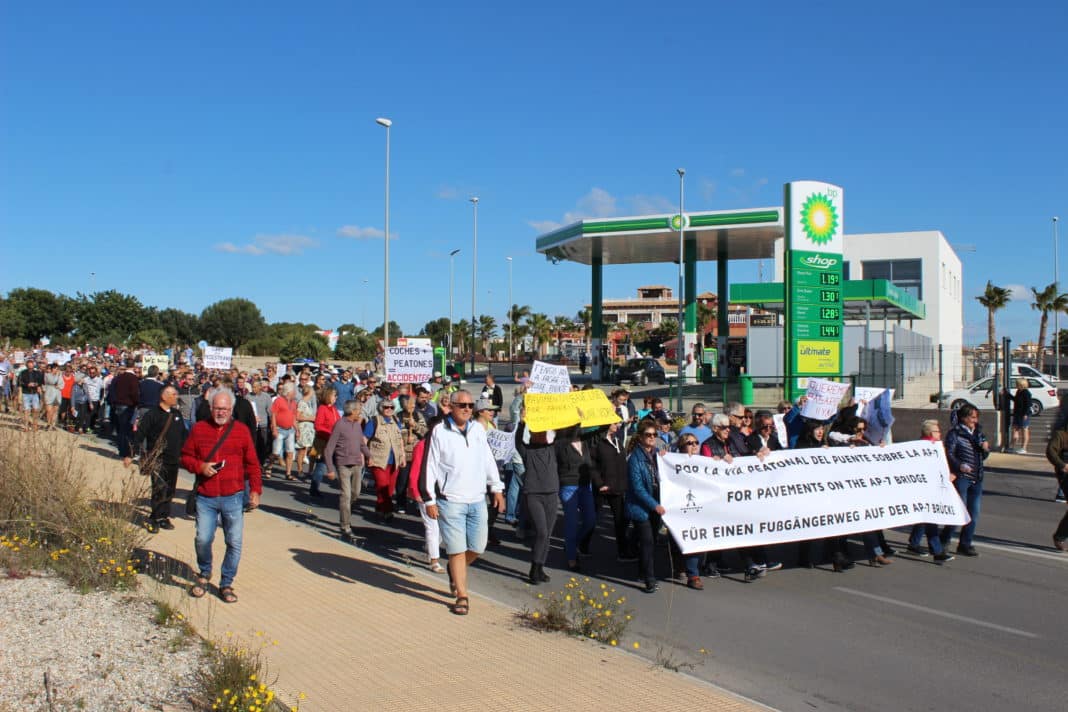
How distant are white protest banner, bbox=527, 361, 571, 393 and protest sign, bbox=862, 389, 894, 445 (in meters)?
4.07

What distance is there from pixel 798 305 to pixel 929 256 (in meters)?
40.4

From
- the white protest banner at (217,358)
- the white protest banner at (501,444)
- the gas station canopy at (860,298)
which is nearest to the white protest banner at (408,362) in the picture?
the white protest banner at (501,444)

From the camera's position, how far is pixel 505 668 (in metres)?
5.65

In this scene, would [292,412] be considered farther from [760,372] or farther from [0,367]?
[760,372]

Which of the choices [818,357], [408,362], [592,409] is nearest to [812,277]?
[818,357]

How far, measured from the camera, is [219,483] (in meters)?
6.97

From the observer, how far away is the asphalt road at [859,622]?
567cm

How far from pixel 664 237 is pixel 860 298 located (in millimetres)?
10489

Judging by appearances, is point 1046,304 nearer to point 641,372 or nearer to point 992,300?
point 992,300

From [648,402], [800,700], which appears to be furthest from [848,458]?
[800,700]

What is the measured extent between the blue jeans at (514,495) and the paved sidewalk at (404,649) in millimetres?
1942

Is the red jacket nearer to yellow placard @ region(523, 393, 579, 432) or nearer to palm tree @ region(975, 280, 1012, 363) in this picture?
yellow placard @ region(523, 393, 579, 432)

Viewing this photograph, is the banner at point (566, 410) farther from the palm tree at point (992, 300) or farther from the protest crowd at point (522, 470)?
the palm tree at point (992, 300)

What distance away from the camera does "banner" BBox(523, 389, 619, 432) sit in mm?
8367
